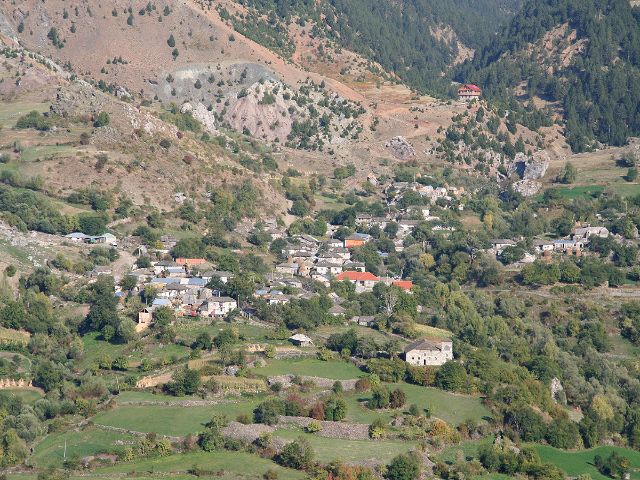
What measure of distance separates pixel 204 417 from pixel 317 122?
8469cm

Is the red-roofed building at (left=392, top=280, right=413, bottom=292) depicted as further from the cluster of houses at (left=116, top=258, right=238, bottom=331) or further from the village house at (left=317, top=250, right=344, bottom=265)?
the cluster of houses at (left=116, top=258, right=238, bottom=331)

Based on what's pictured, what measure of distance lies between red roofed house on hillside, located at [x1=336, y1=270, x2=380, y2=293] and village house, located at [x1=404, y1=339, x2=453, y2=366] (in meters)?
20.9

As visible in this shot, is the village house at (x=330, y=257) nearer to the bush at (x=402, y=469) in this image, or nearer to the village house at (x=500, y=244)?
the village house at (x=500, y=244)

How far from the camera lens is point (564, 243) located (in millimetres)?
127312

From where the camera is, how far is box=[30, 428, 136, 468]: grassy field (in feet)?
257

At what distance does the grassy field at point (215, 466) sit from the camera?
2970 inches

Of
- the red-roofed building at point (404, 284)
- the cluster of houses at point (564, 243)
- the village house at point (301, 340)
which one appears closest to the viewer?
the village house at point (301, 340)

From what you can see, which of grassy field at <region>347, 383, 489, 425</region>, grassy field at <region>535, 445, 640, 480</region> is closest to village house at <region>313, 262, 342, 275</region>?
grassy field at <region>347, 383, 489, 425</region>

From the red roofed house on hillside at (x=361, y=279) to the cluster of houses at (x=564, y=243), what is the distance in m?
13.9

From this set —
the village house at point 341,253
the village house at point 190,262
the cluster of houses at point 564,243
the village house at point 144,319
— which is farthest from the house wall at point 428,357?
the cluster of houses at point 564,243

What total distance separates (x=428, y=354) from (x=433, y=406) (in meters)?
8.25

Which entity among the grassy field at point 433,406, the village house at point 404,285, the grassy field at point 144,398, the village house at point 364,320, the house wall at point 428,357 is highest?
the village house at point 404,285

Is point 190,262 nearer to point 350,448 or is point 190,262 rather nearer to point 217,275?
point 217,275

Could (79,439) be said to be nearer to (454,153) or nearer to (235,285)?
(235,285)
